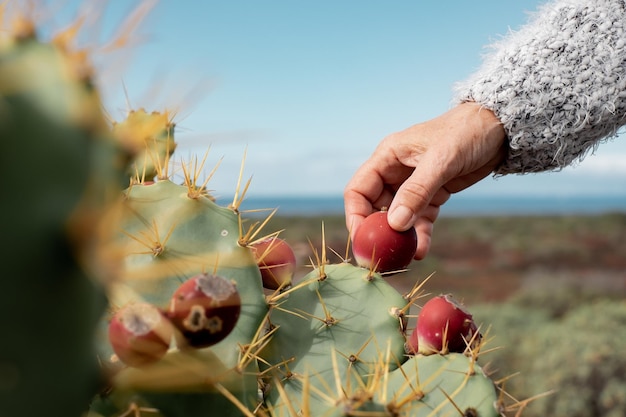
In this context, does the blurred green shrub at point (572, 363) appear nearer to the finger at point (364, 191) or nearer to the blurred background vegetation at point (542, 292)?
the blurred background vegetation at point (542, 292)

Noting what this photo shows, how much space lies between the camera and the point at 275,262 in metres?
1.03

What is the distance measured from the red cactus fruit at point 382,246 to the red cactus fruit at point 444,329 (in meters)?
0.15

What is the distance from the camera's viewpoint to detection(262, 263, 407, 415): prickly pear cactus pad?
0.97m

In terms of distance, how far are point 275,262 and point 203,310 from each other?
19.3 inches

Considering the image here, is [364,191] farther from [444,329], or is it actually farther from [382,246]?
[444,329]

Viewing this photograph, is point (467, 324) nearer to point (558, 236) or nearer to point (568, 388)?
point (568, 388)

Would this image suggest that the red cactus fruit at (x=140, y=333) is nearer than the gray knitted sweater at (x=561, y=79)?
Yes

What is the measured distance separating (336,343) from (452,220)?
111 ft

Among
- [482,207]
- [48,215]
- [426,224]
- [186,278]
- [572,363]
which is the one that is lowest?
[482,207]

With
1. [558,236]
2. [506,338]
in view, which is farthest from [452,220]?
[506,338]

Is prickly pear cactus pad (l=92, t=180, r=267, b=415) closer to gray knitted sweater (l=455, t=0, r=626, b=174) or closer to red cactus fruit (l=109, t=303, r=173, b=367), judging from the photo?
red cactus fruit (l=109, t=303, r=173, b=367)

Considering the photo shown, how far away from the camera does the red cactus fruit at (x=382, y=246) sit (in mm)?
1104

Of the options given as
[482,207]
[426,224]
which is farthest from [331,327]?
[482,207]

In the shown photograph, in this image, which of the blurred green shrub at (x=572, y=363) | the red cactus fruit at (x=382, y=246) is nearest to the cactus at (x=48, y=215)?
the red cactus fruit at (x=382, y=246)
